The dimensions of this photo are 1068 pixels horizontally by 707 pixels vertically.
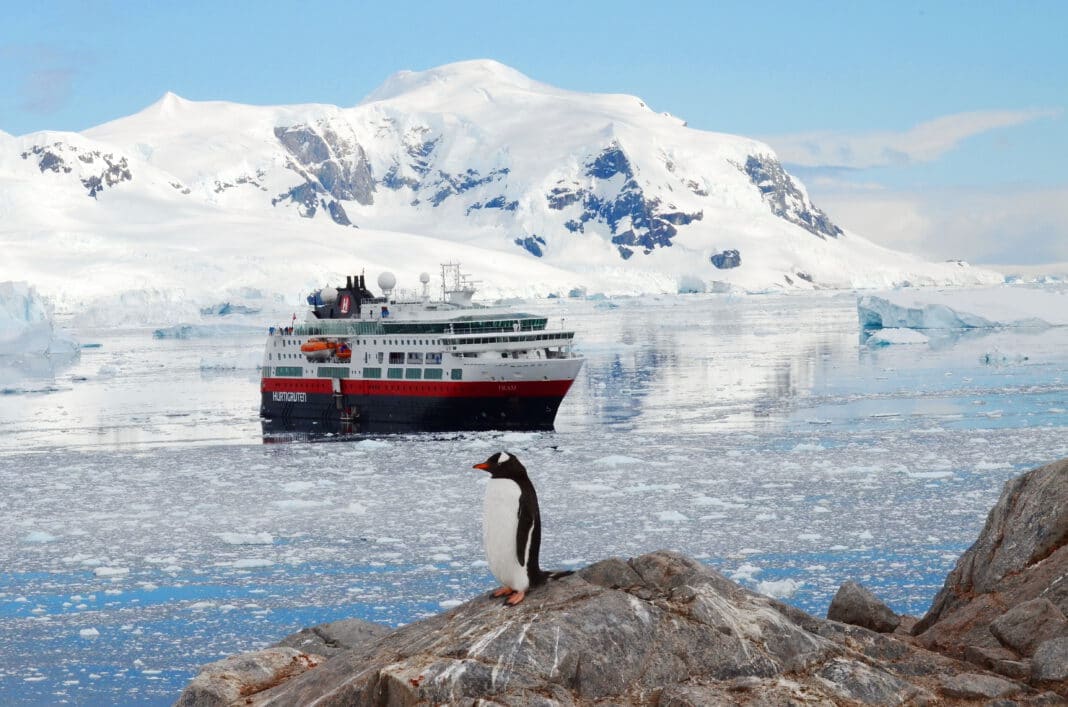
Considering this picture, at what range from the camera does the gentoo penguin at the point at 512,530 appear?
963 centimetres

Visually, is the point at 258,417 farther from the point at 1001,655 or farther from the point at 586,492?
the point at 1001,655

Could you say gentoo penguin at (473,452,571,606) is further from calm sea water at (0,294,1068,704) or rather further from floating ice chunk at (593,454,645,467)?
floating ice chunk at (593,454,645,467)

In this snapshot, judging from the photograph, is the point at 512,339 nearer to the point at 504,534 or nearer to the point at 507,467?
the point at 507,467

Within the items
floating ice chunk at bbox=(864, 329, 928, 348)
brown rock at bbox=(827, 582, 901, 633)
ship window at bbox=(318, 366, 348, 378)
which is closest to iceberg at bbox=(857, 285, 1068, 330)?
floating ice chunk at bbox=(864, 329, 928, 348)

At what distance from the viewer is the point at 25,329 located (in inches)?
3851

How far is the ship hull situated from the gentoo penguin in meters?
34.0

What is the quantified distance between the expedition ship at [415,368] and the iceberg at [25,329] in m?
52.3

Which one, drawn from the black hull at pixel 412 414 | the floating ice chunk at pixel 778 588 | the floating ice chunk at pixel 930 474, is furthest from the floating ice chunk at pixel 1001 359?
the floating ice chunk at pixel 778 588

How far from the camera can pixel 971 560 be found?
12.2 meters

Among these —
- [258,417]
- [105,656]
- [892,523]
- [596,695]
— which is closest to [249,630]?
[105,656]

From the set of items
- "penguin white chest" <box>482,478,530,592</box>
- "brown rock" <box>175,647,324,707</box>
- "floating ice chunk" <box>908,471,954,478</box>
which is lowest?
"floating ice chunk" <box>908,471,954,478</box>

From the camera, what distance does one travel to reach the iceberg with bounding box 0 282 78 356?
9712 cm

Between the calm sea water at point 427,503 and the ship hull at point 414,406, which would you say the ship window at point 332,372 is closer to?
the ship hull at point 414,406

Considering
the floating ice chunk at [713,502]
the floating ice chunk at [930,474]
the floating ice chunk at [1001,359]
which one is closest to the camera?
the floating ice chunk at [713,502]
